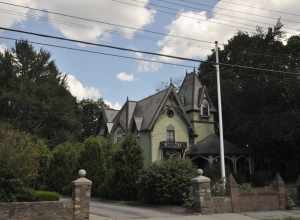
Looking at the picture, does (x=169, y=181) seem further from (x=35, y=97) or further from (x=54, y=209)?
(x=35, y=97)

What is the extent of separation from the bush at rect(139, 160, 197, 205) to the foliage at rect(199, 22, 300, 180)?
1297 centimetres

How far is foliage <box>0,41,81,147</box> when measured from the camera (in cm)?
4993

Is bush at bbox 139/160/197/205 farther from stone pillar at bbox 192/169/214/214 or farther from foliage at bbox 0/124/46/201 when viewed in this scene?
foliage at bbox 0/124/46/201

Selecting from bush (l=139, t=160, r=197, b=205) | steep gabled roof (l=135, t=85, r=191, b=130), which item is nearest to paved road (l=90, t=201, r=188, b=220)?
bush (l=139, t=160, r=197, b=205)

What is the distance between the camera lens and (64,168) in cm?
3297

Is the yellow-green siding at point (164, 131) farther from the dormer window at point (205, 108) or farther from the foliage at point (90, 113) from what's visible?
the foliage at point (90, 113)

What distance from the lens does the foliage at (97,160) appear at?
27641 mm

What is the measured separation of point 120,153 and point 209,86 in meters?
22.2

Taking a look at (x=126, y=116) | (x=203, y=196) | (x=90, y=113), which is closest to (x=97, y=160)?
(x=126, y=116)

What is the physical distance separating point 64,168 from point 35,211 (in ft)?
62.9

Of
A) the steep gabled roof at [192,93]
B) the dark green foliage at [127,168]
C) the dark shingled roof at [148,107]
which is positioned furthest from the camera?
the steep gabled roof at [192,93]

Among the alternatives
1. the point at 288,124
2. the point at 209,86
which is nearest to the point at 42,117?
the point at 209,86

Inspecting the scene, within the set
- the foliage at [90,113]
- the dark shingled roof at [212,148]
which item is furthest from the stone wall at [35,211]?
the foliage at [90,113]

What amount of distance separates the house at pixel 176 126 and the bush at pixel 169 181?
13.2 metres
